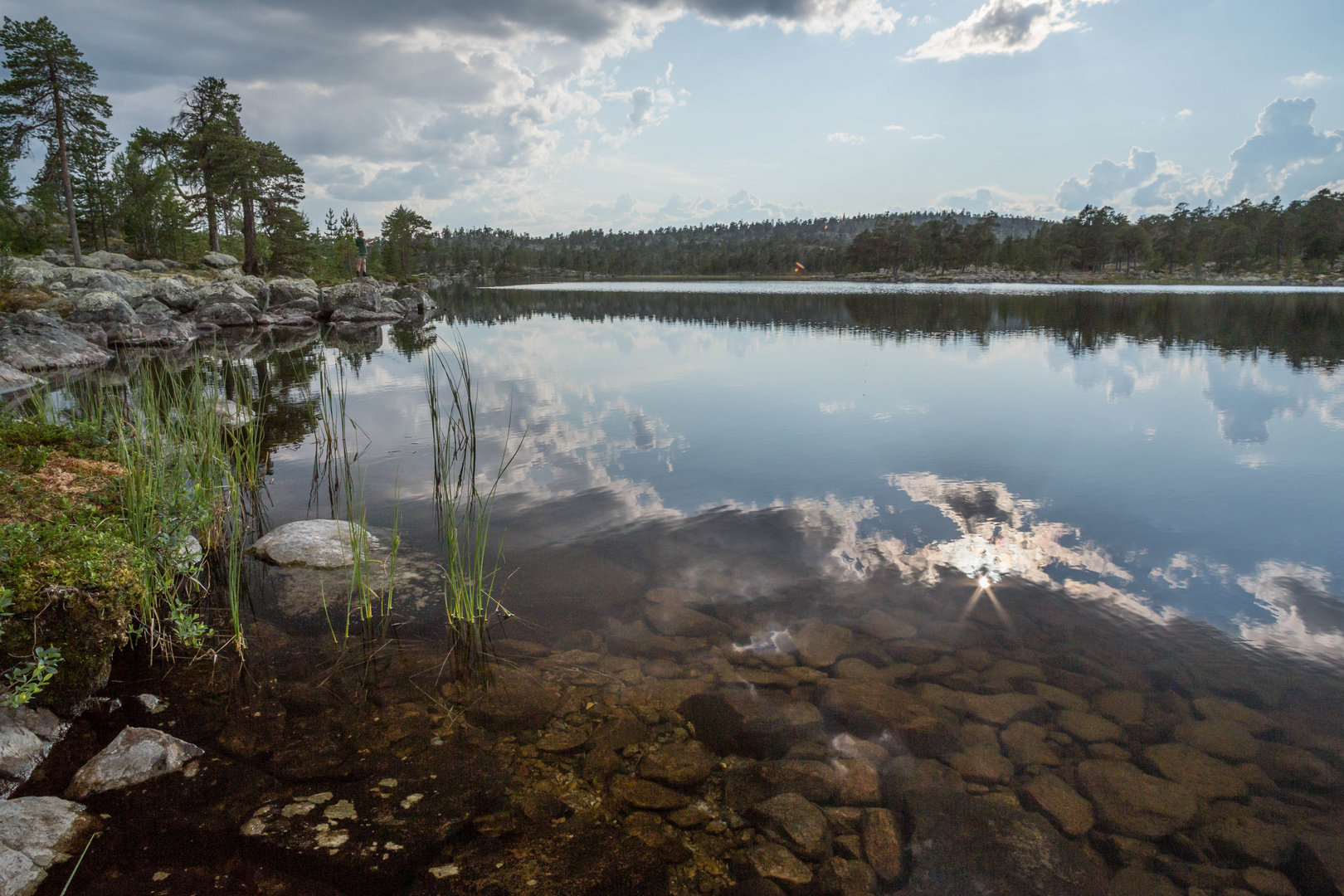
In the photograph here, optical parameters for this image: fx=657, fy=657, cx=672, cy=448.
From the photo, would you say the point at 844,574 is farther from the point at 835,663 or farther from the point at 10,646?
the point at 10,646

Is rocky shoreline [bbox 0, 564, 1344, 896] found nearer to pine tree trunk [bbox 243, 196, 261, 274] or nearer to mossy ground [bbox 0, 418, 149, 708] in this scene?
mossy ground [bbox 0, 418, 149, 708]

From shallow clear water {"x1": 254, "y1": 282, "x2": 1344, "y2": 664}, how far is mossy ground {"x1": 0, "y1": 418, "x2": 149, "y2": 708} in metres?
2.85

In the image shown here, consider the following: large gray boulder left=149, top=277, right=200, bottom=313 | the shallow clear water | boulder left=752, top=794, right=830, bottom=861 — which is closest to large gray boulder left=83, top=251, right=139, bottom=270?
large gray boulder left=149, top=277, right=200, bottom=313

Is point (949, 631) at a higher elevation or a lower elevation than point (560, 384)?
lower

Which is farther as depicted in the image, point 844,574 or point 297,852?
point 844,574

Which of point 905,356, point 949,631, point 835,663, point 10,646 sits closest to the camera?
point 10,646

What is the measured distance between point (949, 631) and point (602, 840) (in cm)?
349

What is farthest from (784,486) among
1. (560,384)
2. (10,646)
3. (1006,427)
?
(560,384)

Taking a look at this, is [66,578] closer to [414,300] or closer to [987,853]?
[987,853]

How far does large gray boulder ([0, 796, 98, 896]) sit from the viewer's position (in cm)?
284

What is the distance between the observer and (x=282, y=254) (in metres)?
47.2

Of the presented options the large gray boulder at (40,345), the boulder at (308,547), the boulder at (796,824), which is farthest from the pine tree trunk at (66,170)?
the boulder at (796,824)

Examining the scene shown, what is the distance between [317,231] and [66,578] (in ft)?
300

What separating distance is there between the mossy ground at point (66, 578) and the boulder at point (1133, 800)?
613cm
